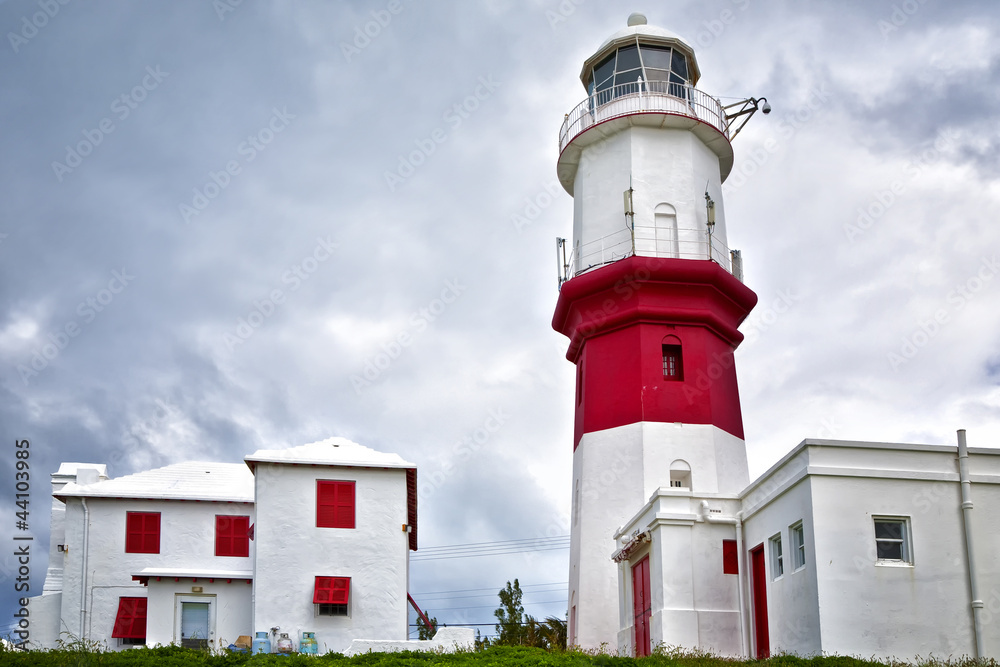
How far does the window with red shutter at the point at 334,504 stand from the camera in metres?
31.3

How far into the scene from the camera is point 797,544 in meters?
25.6

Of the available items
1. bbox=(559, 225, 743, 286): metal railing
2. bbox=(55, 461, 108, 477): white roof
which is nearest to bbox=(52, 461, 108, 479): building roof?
bbox=(55, 461, 108, 477): white roof

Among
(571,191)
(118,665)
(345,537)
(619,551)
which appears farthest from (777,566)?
(571,191)

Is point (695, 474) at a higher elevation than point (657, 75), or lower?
lower

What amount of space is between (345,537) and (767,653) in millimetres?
10993

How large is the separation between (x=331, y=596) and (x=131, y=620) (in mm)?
6505

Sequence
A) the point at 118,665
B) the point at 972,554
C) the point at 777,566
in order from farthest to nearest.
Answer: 1. the point at 777,566
2. the point at 972,554
3. the point at 118,665

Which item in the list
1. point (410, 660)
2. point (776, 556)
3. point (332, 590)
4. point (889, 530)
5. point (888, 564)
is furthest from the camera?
point (332, 590)

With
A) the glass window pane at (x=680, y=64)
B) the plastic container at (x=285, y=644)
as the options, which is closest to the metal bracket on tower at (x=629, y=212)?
the glass window pane at (x=680, y=64)

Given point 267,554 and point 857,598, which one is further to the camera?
point 267,554

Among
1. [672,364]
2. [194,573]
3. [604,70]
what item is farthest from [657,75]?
Answer: [194,573]

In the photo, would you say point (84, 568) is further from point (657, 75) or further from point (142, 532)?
point (657, 75)

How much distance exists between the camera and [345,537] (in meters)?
31.1

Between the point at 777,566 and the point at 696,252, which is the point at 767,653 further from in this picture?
the point at 696,252
